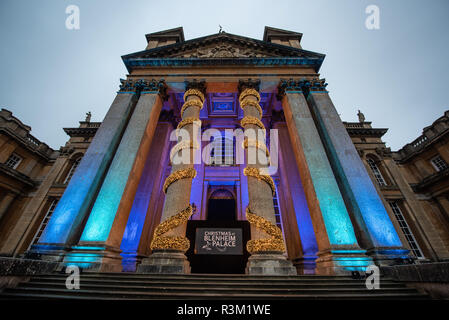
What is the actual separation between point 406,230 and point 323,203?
14.5m

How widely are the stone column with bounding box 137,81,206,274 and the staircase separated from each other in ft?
1.92

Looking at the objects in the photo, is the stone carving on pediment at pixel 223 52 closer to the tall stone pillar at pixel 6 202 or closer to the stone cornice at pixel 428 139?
the stone cornice at pixel 428 139

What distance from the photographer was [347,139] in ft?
26.0

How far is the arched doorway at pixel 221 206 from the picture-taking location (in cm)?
1259

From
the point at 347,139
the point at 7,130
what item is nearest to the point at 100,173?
the point at 347,139

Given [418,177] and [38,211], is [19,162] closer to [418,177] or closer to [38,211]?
[38,211]

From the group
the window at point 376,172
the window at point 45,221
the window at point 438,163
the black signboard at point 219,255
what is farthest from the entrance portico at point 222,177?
the window at point 438,163

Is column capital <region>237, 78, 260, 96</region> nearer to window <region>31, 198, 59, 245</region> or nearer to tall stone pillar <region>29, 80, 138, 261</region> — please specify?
tall stone pillar <region>29, 80, 138, 261</region>

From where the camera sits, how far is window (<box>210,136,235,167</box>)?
1433 centimetres

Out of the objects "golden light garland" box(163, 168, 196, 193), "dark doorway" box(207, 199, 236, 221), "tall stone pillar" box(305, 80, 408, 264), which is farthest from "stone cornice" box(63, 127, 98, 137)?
"tall stone pillar" box(305, 80, 408, 264)

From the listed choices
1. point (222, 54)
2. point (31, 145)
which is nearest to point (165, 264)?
point (222, 54)

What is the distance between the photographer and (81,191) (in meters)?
6.69

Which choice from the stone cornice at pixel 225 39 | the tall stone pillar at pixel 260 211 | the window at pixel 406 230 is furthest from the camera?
the window at pixel 406 230

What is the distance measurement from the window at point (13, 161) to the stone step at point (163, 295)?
2049cm
